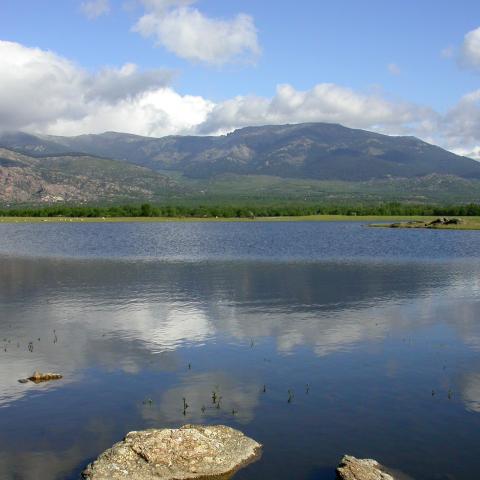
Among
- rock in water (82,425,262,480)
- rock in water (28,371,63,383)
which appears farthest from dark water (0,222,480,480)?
rock in water (82,425,262,480)

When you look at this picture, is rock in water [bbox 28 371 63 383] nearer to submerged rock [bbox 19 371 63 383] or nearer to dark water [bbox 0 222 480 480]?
submerged rock [bbox 19 371 63 383]

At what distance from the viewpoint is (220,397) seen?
31500mm

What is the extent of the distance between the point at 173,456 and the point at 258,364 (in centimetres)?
1465

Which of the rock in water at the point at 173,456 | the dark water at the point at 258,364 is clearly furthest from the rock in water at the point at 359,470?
the rock in water at the point at 173,456

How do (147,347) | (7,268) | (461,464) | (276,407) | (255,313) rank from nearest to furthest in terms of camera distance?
(461,464) < (276,407) < (147,347) < (255,313) < (7,268)

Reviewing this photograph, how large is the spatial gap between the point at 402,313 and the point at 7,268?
6078 centimetres

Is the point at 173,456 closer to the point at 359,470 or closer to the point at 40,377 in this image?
the point at 359,470

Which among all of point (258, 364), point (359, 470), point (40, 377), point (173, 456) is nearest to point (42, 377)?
point (40, 377)

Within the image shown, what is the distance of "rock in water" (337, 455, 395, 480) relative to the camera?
22.1 meters

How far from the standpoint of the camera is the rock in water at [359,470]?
22078mm

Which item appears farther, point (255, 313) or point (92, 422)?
point (255, 313)

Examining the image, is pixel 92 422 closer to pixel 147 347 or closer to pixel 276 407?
pixel 276 407

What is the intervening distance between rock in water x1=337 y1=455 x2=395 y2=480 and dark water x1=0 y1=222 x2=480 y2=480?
0.76m

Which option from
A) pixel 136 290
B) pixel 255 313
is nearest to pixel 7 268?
pixel 136 290
